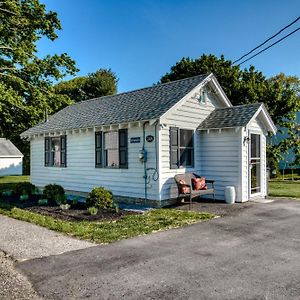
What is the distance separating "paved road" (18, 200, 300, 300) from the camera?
4215mm

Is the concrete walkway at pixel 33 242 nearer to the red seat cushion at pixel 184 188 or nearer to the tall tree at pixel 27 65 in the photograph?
the red seat cushion at pixel 184 188

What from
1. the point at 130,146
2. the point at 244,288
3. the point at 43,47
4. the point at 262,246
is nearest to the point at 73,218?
the point at 130,146

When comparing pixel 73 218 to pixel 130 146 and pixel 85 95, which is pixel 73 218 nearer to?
pixel 130 146

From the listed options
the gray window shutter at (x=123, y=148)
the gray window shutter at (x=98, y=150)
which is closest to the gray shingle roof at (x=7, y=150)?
the gray window shutter at (x=98, y=150)

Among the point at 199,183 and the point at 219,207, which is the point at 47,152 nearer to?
the point at 199,183

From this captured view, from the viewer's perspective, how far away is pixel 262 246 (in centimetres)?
636

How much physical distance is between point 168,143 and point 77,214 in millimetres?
3928

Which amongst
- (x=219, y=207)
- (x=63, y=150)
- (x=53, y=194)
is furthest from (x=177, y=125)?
(x=63, y=150)

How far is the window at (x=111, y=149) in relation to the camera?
12.5 meters

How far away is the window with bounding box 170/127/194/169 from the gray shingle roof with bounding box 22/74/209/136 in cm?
115

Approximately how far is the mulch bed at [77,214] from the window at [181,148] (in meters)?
2.69

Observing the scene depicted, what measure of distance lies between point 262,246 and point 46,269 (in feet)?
13.3

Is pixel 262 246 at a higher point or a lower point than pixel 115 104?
lower

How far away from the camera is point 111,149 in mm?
13070
